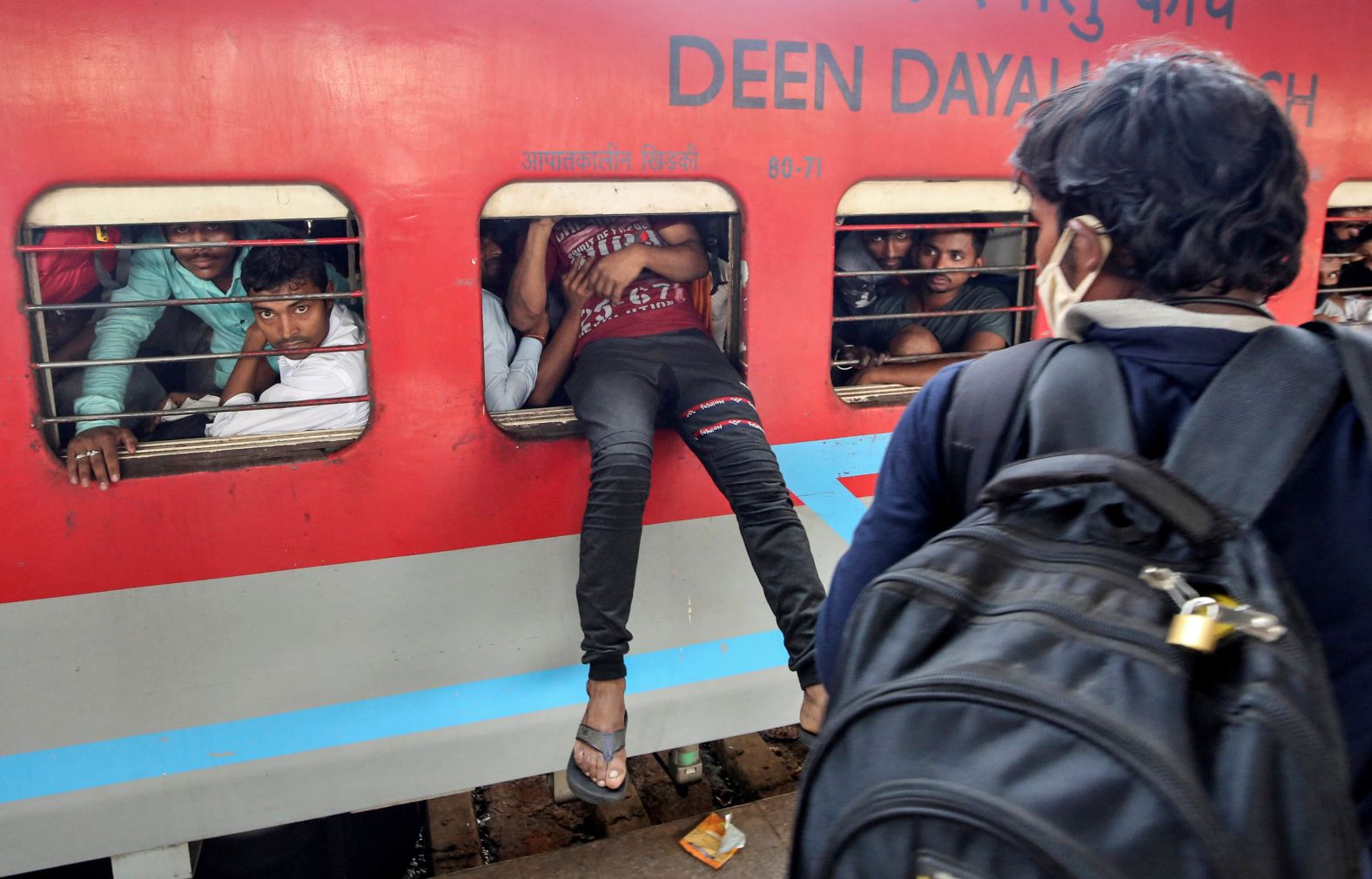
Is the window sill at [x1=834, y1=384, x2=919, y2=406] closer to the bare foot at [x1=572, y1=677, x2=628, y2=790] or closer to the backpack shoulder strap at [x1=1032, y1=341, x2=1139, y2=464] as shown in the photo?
the bare foot at [x1=572, y1=677, x2=628, y2=790]

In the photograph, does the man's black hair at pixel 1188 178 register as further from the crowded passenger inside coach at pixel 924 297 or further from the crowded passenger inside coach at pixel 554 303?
the crowded passenger inside coach at pixel 924 297

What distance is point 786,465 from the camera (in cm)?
301

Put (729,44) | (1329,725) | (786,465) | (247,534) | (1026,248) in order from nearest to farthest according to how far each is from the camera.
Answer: (1329,725) < (247,534) < (729,44) < (786,465) < (1026,248)

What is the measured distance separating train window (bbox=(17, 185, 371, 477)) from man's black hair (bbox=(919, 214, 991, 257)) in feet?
5.90

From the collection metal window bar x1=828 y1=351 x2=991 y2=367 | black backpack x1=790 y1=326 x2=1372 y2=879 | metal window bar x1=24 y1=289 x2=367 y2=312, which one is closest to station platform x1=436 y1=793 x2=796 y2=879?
metal window bar x1=828 y1=351 x2=991 y2=367

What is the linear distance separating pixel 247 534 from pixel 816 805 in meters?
1.90

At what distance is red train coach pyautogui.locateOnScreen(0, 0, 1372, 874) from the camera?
7.36 ft

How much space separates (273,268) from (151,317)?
1.01ft

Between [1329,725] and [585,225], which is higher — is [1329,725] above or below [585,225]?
below

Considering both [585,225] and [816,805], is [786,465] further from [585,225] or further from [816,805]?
[816,805]

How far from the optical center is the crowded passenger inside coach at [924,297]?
10.6 feet

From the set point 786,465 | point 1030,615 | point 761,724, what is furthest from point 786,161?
point 1030,615

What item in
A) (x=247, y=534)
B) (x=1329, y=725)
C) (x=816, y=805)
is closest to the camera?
(x=1329, y=725)

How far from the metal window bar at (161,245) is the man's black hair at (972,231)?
6.00 ft
